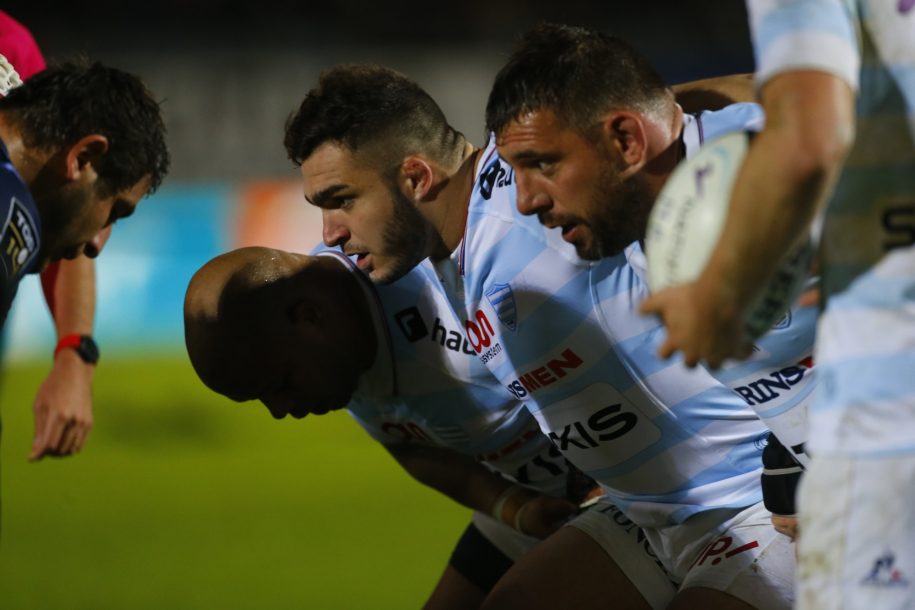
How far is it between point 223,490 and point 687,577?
409 cm

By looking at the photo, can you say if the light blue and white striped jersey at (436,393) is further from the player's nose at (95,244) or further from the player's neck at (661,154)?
the player's neck at (661,154)

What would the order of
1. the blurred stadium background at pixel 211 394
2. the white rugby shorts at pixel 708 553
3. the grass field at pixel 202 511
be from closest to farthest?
the white rugby shorts at pixel 708 553 → the grass field at pixel 202 511 → the blurred stadium background at pixel 211 394

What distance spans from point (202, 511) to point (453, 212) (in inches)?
142

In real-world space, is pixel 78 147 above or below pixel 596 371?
above

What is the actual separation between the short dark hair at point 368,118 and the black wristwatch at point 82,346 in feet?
3.85

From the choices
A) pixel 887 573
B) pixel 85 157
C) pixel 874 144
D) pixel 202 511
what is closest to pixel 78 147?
pixel 85 157

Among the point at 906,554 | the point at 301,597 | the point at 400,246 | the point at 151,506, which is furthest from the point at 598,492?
the point at 151,506

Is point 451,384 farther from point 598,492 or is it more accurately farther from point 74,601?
point 74,601

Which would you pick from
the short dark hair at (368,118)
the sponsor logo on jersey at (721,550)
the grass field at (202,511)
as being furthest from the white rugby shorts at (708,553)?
the grass field at (202,511)

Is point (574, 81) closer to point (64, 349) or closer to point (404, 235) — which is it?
point (404, 235)

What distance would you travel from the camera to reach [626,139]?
2.65m

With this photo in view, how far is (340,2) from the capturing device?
1257cm

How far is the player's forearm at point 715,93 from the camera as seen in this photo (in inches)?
122

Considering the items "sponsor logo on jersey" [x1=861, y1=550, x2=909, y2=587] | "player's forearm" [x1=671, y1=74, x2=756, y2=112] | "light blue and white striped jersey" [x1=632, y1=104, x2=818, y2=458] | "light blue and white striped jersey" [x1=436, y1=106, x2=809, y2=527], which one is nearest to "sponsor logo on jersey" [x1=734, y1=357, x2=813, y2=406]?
"light blue and white striped jersey" [x1=632, y1=104, x2=818, y2=458]
